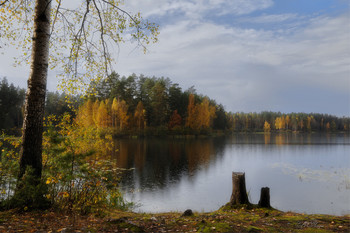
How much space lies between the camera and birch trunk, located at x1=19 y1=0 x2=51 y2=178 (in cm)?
536

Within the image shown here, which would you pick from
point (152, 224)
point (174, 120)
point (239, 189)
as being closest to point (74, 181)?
point (152, 224)

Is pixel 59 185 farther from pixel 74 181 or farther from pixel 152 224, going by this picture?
pixel 152 224

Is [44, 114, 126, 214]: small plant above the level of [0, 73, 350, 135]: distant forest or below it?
below

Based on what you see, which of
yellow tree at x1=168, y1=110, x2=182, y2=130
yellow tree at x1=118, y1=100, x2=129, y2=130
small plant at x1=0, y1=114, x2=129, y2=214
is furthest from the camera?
yellow tree at x1=168, y1=110, x2=182, y2=130

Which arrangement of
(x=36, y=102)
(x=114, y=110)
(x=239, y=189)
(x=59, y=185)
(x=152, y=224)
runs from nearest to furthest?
1. (x=152, y=224)
2. (x=36, y=102)
3. (x=59, y=185)
4. (x=239, y=189)
5. (x=114, y=110)

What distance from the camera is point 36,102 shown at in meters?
5.44

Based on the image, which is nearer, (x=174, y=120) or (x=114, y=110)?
(x=114, y=110)

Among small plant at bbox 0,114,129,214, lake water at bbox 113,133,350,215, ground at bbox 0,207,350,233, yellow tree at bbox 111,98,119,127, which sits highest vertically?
yellow tree at bbox 111,98,119,127

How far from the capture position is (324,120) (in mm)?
162375

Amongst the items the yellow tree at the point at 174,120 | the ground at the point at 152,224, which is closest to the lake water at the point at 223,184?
the ground at the point at 152,224

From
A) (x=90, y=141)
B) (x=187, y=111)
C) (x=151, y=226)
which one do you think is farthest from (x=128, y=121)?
(x=151, y=226)

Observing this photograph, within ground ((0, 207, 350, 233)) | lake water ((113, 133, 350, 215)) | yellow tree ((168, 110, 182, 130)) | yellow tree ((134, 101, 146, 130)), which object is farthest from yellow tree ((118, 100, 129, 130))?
ground ((0, 207, 350, 233))

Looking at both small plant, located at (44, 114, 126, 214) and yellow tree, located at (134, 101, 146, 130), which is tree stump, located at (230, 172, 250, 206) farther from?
yellow tree, located at (134, 101, 146, 130)

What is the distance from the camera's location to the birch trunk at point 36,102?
5355 mm
